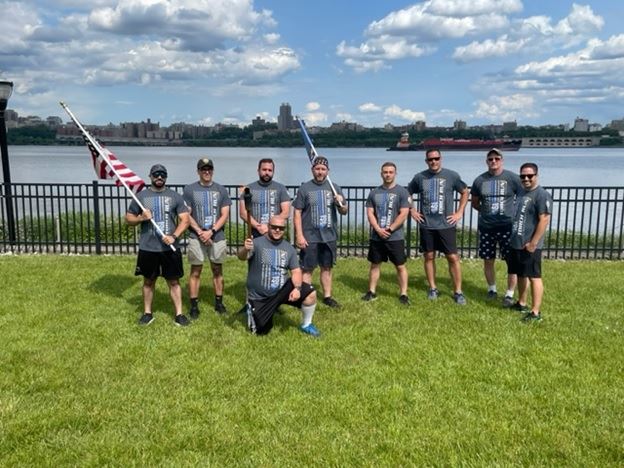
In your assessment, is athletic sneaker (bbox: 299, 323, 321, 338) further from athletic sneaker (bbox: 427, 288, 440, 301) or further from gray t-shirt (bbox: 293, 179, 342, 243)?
athletic sneaker (bbox: 427, 288, 440, 301)

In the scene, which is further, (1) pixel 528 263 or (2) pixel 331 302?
(2) pixel 331 302

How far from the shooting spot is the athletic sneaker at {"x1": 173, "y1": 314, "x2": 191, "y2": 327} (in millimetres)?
6348

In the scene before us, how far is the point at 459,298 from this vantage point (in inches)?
292

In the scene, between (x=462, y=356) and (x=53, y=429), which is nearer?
(x=53, y=429)

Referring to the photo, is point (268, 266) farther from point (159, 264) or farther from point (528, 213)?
point (528, 213)

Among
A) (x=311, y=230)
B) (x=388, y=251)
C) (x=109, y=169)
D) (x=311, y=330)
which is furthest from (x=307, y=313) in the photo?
(x=109, y=169)

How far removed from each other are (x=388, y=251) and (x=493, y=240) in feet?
5.02

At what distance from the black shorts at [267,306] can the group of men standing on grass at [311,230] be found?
0.01 m

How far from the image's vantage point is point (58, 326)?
623 centimetres

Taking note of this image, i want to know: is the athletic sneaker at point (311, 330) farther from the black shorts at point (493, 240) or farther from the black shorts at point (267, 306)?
the black shorts at point (493, 240)

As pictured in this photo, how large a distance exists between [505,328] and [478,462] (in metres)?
2.98

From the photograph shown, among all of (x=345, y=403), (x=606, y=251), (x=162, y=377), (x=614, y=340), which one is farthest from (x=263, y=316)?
(x=606, y=251)

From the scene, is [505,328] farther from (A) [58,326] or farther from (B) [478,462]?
(A) [58,326]

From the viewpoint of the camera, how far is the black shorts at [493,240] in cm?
739
